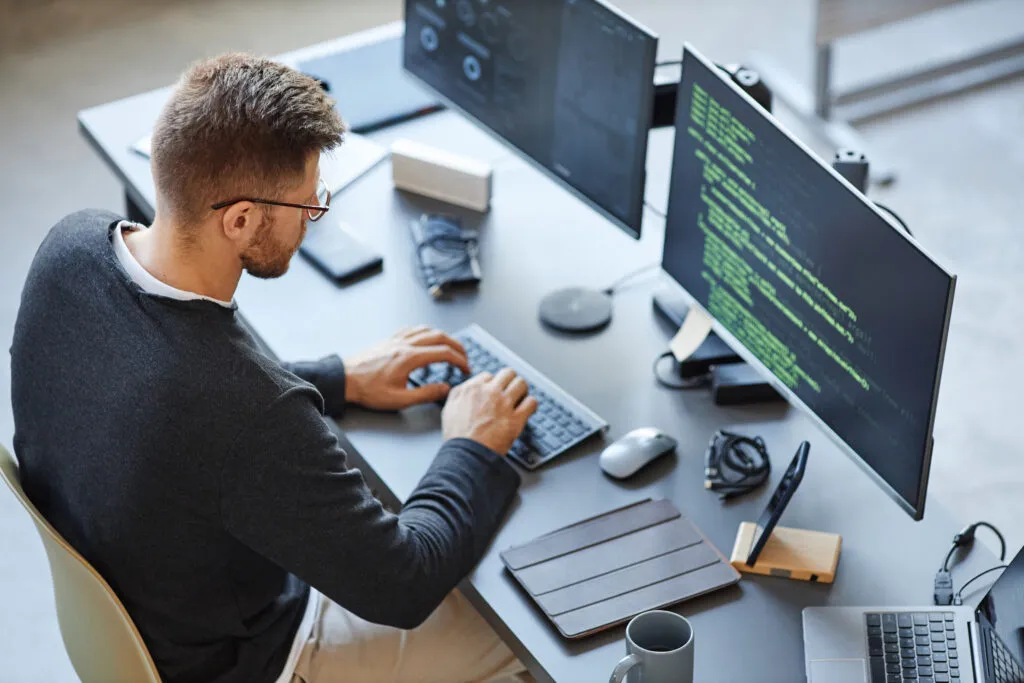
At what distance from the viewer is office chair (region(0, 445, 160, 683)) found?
1.45 meters

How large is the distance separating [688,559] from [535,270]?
707mm

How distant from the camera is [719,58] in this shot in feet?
13.8

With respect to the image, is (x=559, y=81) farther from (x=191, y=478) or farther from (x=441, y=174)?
(x=191, y=478)

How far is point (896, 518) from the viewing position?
1657mm

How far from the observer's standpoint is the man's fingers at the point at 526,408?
1786mm

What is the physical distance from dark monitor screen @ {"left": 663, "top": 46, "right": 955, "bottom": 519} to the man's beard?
0.60 meters

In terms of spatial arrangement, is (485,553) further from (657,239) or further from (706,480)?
(657,239)

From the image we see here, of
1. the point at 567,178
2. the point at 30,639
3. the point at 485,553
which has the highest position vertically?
the point at 567,178

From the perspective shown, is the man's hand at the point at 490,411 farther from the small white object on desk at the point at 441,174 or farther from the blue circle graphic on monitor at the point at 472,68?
the blue circle graphic on monitor at the point at 472,68

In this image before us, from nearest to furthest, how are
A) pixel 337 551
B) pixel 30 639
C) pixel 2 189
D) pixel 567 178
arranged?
pixel 337 551
pixel 567 178
pixel 30 639
pixel 2 189

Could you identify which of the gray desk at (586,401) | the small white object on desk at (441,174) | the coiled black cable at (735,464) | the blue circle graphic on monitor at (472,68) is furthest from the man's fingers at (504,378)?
the blue circle graphic on monitor at (472,68)

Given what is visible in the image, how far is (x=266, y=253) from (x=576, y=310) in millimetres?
634

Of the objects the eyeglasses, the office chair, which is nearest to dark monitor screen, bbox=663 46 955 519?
the eyeglasses

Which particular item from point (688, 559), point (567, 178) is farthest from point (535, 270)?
point (688, 559)
